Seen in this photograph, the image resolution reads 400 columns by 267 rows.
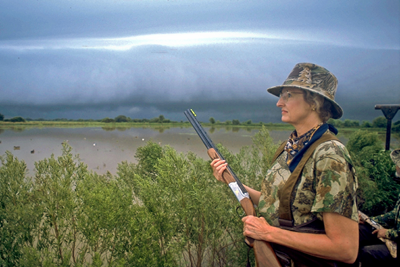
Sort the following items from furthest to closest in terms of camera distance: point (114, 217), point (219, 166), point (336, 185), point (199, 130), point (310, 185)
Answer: point (199, 130) < point (114, 217) < point (219, 166) < point (310, 185) < point (336, 185)

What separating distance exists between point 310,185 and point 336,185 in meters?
0.19

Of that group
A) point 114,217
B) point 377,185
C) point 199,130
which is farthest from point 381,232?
point 114,217

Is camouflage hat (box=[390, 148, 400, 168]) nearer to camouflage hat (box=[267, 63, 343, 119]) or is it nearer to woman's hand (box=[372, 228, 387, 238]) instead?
woman's hand (box=[372, 228, 387, 238])

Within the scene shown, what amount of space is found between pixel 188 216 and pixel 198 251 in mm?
651

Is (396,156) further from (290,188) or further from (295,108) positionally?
(290,188)

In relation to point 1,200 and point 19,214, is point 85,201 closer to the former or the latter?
point 19,214

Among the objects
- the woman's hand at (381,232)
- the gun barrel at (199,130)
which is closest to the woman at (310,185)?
the gun barrel at (199,130)

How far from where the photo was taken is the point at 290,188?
196 centimetres

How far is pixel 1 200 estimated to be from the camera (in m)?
3.41

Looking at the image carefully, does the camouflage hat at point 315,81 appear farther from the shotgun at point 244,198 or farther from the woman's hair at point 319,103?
the shotgun at point 244,198

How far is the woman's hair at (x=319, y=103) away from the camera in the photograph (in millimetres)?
2104

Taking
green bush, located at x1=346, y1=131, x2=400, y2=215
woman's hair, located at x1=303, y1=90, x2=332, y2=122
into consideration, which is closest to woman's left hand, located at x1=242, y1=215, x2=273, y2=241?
woman's hair, located at x1=303, y1=90, x2=332, y2=122

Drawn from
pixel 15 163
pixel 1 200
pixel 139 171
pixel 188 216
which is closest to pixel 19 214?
pixel 1 200

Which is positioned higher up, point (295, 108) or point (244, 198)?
point (295, 108)
